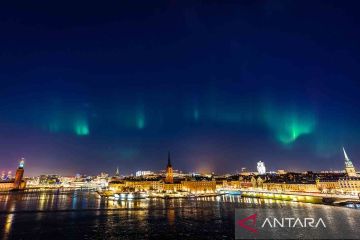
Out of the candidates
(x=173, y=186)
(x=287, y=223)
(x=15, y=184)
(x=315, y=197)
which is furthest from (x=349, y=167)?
(x=15, y=184)

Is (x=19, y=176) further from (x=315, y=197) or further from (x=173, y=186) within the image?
(x=315, y=197)

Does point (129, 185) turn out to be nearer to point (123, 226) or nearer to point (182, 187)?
point (182, 187)

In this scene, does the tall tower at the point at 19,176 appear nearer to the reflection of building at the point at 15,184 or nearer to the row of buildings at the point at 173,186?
the reflection of building at the point at 15,184

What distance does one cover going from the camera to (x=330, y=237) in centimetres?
2973

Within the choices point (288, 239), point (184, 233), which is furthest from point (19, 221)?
point (288, 239)

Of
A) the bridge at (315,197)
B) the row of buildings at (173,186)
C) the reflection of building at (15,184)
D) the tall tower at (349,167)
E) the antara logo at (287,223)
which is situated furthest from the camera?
the reflection of building at (15,184)

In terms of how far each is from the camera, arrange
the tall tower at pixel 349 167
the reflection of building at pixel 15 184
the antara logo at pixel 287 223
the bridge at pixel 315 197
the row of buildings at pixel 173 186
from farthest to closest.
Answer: the reflection of building at pixel 15 184 → the tall tower at pixel 349 167 → the row of buildings at pixel 173 186 → the bridge at pixel 315 197 → the antara logo at pixel 287 223

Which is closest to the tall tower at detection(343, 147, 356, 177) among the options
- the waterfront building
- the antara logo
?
the waterfront building

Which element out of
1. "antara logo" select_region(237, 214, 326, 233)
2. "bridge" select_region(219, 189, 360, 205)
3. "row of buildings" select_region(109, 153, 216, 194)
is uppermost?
"row of buildings" select_region(109, 153, 216, 194)

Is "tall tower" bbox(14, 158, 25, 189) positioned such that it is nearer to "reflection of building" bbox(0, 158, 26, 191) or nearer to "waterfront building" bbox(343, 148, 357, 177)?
"reflection of building" bbox(0, 158, 26, 191)

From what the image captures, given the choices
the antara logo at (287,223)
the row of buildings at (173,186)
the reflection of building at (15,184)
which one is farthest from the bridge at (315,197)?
the reflection of building at (15,184)

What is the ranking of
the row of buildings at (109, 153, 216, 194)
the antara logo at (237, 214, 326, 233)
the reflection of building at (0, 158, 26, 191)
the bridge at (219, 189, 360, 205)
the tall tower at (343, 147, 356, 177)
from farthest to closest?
the reflection of building at (0, 158, 26, 191)
the tall tower at (343, 147, 356, 177)
the row of buildings at (109, 153, 216, 194)
the bridge at (219, 189, 360, 205)
the antara logo at (237, 214, 326, 233)

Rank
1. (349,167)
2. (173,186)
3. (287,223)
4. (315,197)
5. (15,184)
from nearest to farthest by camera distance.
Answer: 1. (287,223)
2. (315,197)
3. (173,186)
4. (349,167)
5. (15,184)

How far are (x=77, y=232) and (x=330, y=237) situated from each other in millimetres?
33665
